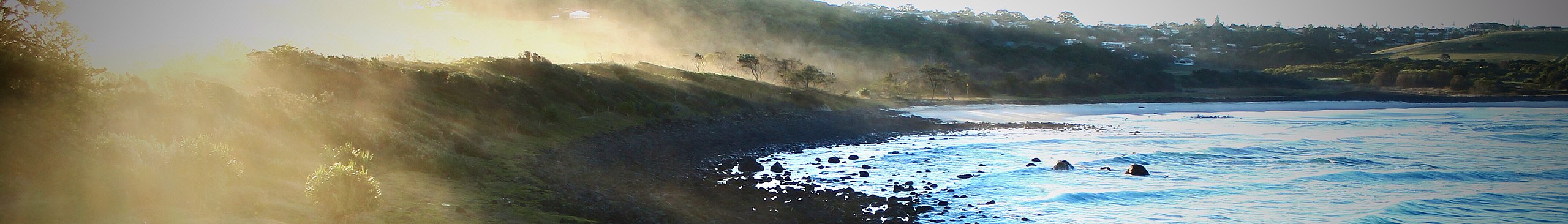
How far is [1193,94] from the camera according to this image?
103m

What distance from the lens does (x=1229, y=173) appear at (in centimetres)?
2802

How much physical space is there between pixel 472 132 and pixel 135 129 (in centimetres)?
1153

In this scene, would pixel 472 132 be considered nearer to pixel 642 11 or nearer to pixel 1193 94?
pixel 1193 94

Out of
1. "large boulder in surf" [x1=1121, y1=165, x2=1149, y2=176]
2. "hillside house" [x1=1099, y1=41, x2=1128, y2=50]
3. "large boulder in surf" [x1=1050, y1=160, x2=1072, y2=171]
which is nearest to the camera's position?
"large boulder in surf" [x1=1121, y1=165, x2=1149, y2=176]

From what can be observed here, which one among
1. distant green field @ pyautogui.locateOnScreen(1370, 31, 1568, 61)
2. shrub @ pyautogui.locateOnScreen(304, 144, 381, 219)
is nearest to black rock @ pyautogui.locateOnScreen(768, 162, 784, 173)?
shrub @ pyautogui.locateOnScreen(304, 144, 381, 219)

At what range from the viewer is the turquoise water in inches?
792

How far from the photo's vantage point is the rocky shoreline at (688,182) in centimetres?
1647

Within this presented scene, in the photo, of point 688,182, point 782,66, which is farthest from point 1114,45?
point 688,182

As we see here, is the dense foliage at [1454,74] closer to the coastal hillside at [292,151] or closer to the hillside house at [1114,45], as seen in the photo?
the hillside house at [1114,45]

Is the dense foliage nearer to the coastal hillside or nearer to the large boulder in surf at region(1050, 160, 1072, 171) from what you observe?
the large boulder in surf at region(1050, 160, 1072, 171)

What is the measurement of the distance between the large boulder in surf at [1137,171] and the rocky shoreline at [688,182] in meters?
10.4

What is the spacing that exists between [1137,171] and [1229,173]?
151 inches

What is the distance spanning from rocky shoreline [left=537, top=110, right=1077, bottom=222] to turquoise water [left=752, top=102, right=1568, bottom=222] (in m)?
1.77

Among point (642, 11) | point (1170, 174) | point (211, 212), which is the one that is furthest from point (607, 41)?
point (211, 212)
